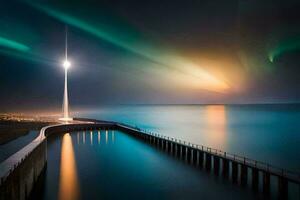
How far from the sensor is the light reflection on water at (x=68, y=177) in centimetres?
2725

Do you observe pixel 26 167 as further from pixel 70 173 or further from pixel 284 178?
pixel 284 178

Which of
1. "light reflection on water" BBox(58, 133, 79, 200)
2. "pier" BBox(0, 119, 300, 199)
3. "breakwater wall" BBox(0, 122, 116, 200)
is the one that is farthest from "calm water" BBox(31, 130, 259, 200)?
"breakwater wall" BBox(0, 122, 116, 200)

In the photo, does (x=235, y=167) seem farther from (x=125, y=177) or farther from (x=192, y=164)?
(x=125, y=177)

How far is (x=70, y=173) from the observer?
34969 mm

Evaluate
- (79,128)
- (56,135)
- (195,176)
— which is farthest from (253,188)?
(79,128)

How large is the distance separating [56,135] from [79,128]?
1107cm

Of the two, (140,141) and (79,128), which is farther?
(79,128)

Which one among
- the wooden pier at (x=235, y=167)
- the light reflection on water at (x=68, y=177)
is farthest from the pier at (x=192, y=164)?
the light reflection on water at (x=68, y=177)

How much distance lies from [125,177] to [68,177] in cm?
648

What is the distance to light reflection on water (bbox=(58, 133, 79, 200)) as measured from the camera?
27250 mm

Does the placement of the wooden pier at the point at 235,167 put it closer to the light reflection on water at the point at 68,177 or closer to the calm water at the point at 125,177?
the calm water at the point at 125,177

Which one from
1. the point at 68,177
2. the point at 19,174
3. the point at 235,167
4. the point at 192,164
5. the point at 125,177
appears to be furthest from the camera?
the point at 192,164

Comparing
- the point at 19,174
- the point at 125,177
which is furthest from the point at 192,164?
the point at 19,174

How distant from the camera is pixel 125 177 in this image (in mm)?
33938
